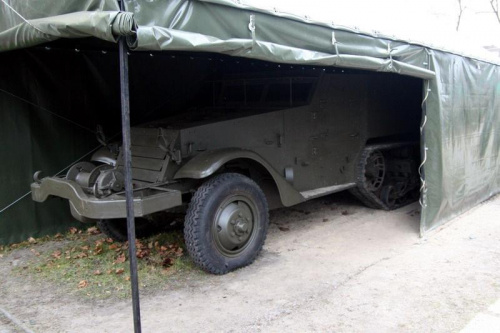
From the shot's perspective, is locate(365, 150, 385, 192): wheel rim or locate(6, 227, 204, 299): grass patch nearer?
locate(6, 227, 204, 299): grass patch

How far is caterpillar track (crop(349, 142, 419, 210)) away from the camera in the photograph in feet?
22.0

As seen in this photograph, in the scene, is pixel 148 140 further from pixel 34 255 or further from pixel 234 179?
pixel 34 255

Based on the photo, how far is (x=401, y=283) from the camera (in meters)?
4.32

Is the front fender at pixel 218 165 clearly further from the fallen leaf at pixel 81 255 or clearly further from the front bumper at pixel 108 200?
the fallen leaf at pixel 81 255

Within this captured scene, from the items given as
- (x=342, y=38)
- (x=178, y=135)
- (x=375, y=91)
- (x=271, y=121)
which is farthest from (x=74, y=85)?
(x=375, y=91)

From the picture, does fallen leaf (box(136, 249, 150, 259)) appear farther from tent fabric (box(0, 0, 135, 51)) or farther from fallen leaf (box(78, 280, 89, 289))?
tent fabric (box(0, 0, 135, 51))

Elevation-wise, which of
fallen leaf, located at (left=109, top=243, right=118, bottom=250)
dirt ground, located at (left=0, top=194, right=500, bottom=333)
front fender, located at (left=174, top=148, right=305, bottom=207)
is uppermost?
front fender, located at (left=174, top=148, right=305, bottom=207)

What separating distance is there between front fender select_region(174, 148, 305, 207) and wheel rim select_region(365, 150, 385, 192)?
208cm

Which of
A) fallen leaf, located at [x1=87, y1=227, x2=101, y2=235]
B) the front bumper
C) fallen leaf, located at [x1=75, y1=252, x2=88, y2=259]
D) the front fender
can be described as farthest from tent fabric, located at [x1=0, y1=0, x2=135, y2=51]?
fallen leaf, located at [x1=87, y1=227, x2=101, y2=235]

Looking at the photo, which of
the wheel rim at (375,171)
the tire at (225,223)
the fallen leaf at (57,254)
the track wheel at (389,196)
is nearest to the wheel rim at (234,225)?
the tire at (225,223)

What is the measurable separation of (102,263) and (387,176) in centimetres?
445

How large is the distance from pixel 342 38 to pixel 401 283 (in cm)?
224

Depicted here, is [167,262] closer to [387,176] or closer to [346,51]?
[346,51]

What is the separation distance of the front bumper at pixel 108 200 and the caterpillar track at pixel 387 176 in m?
3.19
